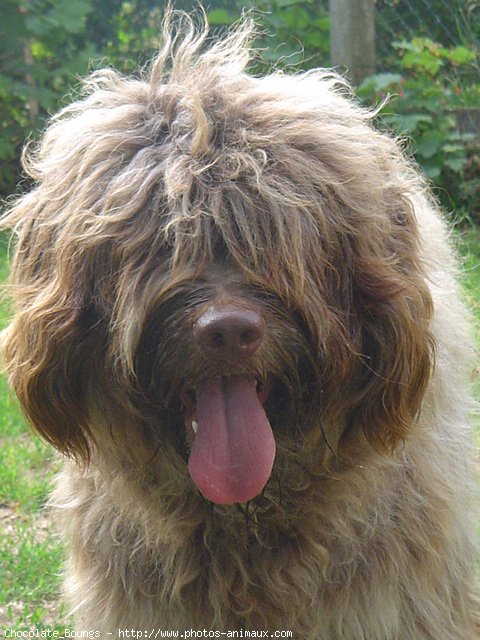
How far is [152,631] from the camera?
2.51 meters

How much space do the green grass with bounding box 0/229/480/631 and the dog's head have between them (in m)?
0.49

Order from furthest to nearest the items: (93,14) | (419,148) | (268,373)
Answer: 1. (93,14)
2. (419,148)
3. (268,373)

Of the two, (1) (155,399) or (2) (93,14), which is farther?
(2) (93,14)

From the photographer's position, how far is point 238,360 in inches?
78.0

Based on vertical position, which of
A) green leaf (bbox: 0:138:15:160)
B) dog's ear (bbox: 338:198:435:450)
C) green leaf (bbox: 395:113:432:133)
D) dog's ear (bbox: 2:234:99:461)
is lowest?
green leaf (bbox: 0:138:15:160)

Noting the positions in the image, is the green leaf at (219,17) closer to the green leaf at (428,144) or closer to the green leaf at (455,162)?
the green leaf at (428,144)

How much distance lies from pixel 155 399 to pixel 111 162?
1.74ft

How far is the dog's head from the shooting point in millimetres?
2039

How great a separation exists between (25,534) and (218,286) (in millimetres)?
1898

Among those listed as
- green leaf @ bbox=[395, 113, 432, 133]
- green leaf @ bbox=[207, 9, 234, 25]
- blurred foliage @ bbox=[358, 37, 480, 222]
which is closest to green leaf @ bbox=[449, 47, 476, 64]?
blurred foliage @ bbox=[358, 37, 480, 222]

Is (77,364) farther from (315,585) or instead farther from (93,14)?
(93,14)

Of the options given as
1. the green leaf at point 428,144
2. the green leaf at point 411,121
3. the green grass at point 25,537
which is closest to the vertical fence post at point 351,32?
the green leaf at point 411,121

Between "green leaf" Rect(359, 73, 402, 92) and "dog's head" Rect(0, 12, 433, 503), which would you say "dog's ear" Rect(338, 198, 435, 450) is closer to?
"dog's head" Rect(0, 12, 433, 503)

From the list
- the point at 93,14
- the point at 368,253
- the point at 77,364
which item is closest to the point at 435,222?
the point at 368,253
